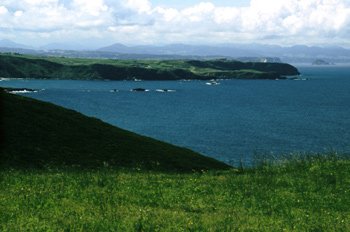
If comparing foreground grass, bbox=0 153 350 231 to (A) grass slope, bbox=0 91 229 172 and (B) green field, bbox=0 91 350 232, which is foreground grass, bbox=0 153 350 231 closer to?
(B) green field, bbox=0 91 350 232

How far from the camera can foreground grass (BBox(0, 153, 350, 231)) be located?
14.2 meters

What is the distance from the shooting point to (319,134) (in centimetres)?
9675

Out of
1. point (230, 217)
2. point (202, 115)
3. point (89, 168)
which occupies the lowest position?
point (202, 115)

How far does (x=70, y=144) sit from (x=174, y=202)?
18802mm

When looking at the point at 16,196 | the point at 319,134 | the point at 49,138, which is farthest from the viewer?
the point at 319,134

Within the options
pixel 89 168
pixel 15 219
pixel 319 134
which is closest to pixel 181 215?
pixel 15 219

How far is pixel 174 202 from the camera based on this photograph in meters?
18.0

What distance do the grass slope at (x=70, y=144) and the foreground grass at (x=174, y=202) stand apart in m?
4.54

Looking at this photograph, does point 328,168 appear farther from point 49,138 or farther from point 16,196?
point 49,138

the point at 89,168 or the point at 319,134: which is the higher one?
the point at 89,168

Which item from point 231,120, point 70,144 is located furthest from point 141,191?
point 231,120

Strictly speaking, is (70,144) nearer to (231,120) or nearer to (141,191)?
(141,191)

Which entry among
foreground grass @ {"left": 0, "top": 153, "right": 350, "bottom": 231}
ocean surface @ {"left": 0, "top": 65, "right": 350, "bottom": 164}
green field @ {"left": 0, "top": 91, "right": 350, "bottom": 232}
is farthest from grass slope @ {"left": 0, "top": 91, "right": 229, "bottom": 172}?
ocean surface @ {"left": 0, "top": 65, "right": 350, "bottom": 164}

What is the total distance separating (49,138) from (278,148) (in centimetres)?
5942
